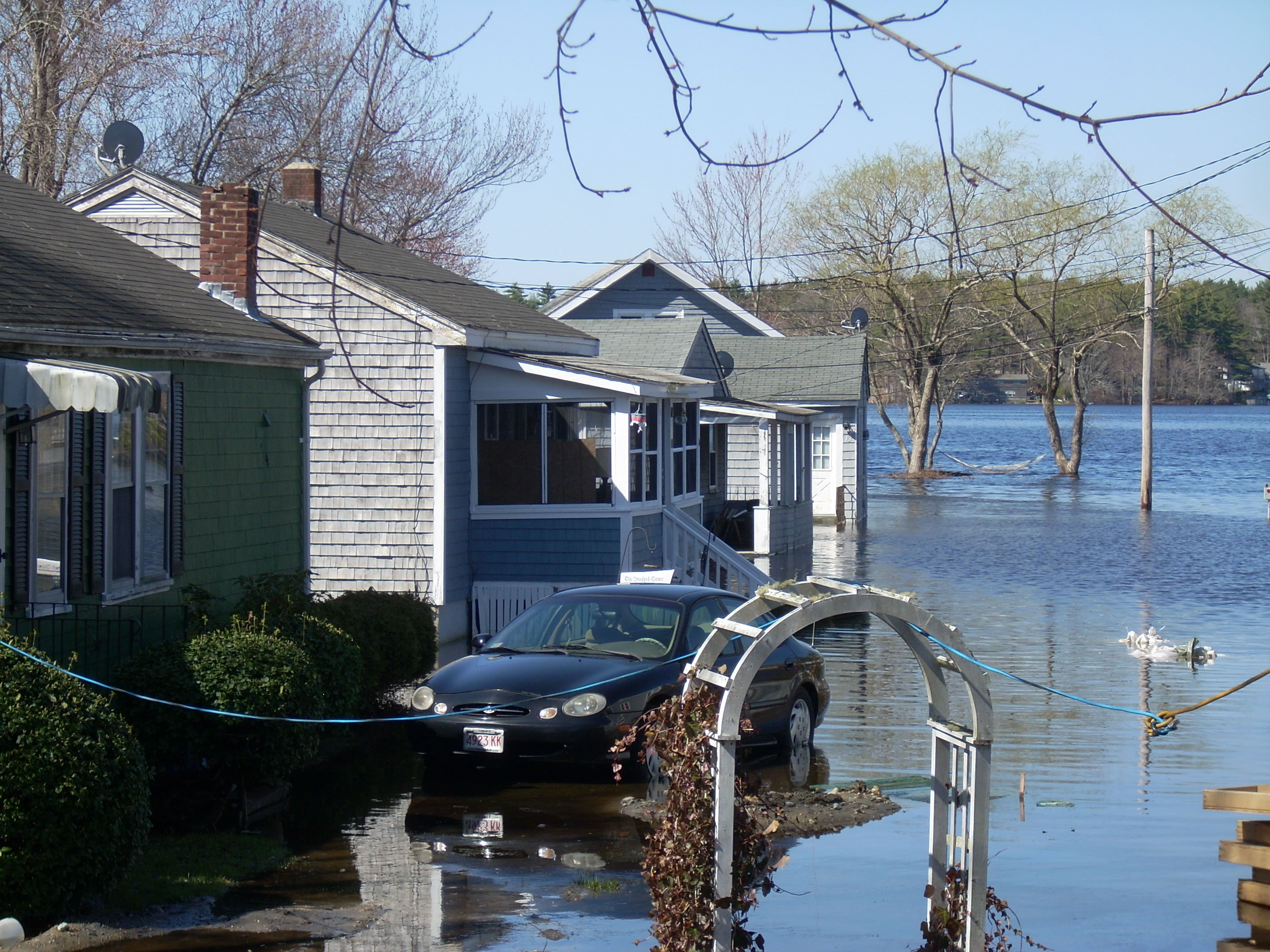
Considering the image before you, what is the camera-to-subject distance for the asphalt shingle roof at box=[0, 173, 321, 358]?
10406 millimetres

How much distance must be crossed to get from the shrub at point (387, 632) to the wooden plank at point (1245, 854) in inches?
277

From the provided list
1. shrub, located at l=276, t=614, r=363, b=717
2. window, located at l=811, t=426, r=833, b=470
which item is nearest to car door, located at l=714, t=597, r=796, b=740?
shrub, located at l=276, t=614, r=363, b=717

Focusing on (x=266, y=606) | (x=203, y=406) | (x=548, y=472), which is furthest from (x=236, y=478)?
(x=548, y=472)

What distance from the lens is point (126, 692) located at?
8.09 m

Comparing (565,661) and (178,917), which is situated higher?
(565,661)

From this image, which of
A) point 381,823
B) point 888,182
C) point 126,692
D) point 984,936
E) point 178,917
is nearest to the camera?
point 984,936

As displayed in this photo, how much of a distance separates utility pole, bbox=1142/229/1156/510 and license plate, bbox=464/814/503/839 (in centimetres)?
3453

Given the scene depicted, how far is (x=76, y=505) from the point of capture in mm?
10469

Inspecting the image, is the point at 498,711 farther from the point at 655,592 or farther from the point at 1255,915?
the point at 1255,915

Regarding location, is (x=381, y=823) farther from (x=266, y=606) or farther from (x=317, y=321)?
(x=317, y=321)

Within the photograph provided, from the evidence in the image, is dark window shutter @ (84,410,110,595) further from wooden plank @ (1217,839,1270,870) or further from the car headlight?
wooden plank @ (1217,839,1270,870)

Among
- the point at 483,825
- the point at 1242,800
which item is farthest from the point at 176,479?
the point at 1242,800

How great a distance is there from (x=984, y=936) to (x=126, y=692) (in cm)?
493

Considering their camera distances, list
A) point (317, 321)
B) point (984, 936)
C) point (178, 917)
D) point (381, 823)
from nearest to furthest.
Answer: point (984, 936) < point (178, 917) < point (381, 823) < point (317, 321)
